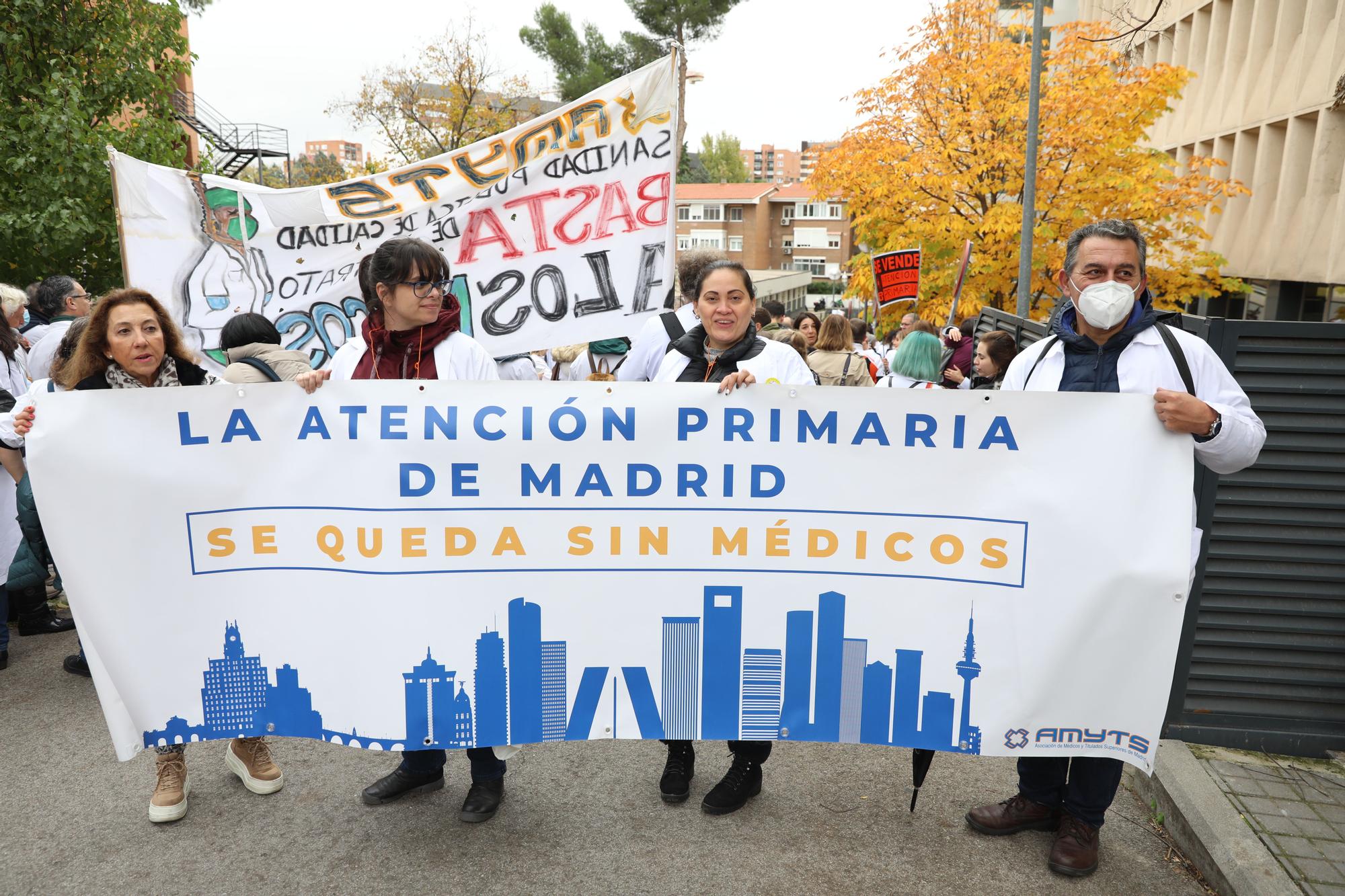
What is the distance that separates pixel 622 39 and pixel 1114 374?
3277 cm

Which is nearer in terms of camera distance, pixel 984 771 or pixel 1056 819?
pixel 1056 819

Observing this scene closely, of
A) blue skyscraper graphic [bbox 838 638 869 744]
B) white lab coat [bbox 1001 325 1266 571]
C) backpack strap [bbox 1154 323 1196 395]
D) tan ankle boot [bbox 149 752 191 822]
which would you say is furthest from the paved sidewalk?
tan ankle boot [bbox 149 752 191 822]

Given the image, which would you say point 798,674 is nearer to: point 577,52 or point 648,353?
point 648,353

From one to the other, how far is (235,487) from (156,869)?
1.35 metres

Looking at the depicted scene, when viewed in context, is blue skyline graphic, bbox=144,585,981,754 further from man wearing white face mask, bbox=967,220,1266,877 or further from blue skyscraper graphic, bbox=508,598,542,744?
man wearing white face mask, bbox=967,220,1266,877

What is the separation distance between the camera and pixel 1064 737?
3.25m

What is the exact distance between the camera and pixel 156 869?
3.47m

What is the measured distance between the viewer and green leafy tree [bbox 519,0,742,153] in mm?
30516

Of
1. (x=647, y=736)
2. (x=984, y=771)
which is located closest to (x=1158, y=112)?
(x=984, y=771)

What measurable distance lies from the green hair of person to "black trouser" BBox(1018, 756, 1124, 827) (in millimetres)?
2808

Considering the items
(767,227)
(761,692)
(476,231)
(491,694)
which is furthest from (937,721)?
(767,227)

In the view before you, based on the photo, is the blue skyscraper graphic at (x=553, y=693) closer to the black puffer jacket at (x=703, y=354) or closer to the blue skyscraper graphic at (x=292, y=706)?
the blue skyscraper graphic at (x=292, y=706)

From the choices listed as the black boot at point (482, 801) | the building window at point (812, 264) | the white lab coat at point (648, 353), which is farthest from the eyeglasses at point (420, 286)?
the building window at point (812, 264)

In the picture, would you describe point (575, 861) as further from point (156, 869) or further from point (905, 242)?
point (905, 242)
